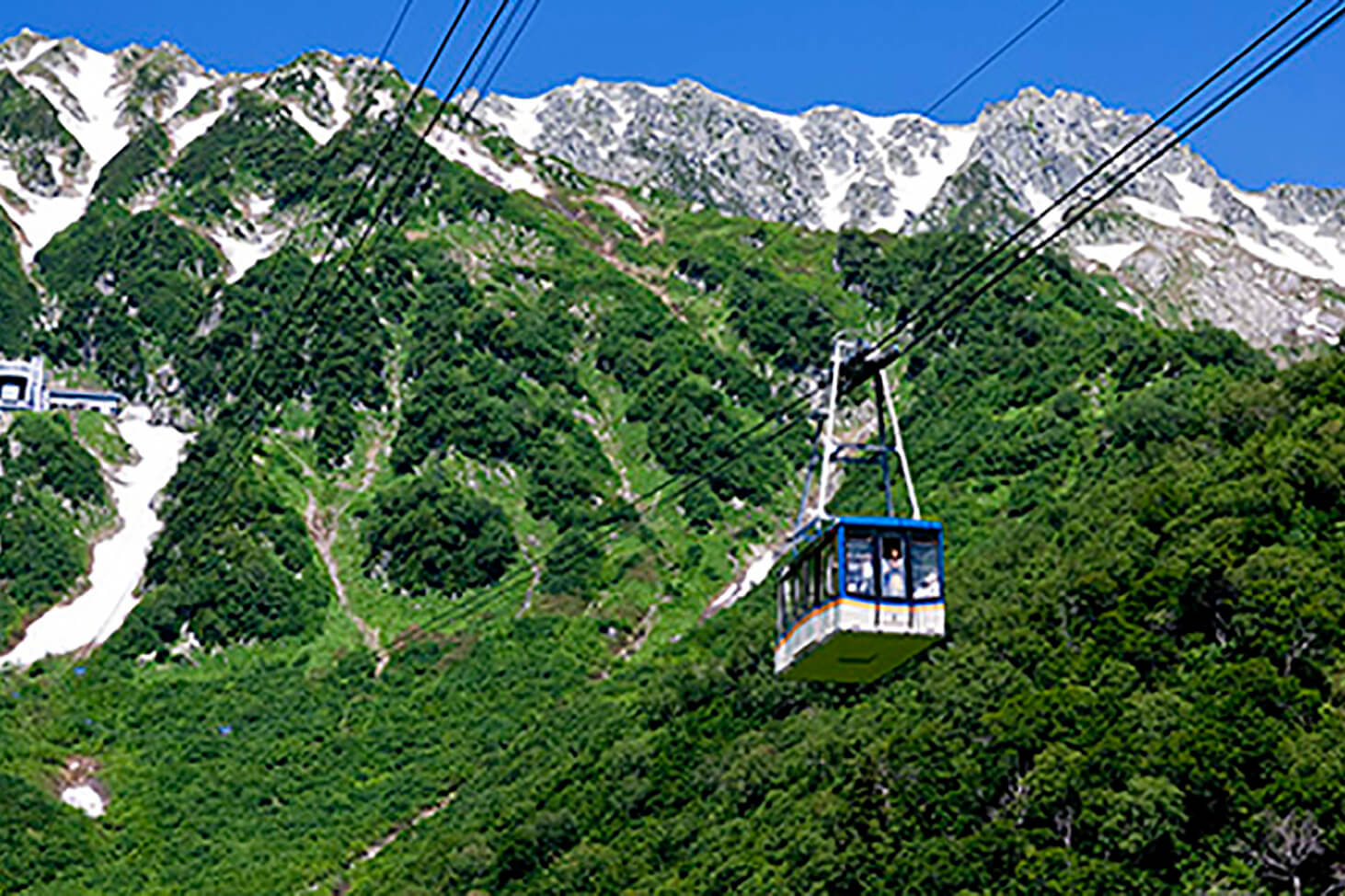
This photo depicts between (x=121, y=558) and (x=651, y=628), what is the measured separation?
176 ft

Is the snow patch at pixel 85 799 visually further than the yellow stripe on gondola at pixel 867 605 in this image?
Yes

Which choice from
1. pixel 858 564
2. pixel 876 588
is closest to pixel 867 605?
pixel 876 588

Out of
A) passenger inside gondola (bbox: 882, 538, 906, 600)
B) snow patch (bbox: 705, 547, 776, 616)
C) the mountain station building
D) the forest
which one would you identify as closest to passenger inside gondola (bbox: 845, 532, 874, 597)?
passenger inside gondola (bbox: 882, 538, 906, 600)

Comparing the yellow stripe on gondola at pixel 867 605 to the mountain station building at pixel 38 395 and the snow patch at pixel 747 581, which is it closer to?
the snow patch at pixel 747 581

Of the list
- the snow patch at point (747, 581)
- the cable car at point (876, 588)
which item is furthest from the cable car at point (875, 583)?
the snow patch at point (747, 581)

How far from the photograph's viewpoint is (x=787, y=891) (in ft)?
236

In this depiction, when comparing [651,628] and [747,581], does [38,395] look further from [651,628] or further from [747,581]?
[747,581]

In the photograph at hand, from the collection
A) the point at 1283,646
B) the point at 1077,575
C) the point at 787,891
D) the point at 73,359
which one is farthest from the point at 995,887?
the point at 73,359

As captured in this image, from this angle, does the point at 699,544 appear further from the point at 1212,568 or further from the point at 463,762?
the point at 1212,568

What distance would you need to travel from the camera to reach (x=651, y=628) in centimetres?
13850

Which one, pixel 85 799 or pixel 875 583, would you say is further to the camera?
pixel 85 799

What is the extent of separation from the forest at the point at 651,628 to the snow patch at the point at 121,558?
333cm

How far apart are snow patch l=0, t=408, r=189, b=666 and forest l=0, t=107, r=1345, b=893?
333 centimetres

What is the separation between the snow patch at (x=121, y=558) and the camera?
459 ft
